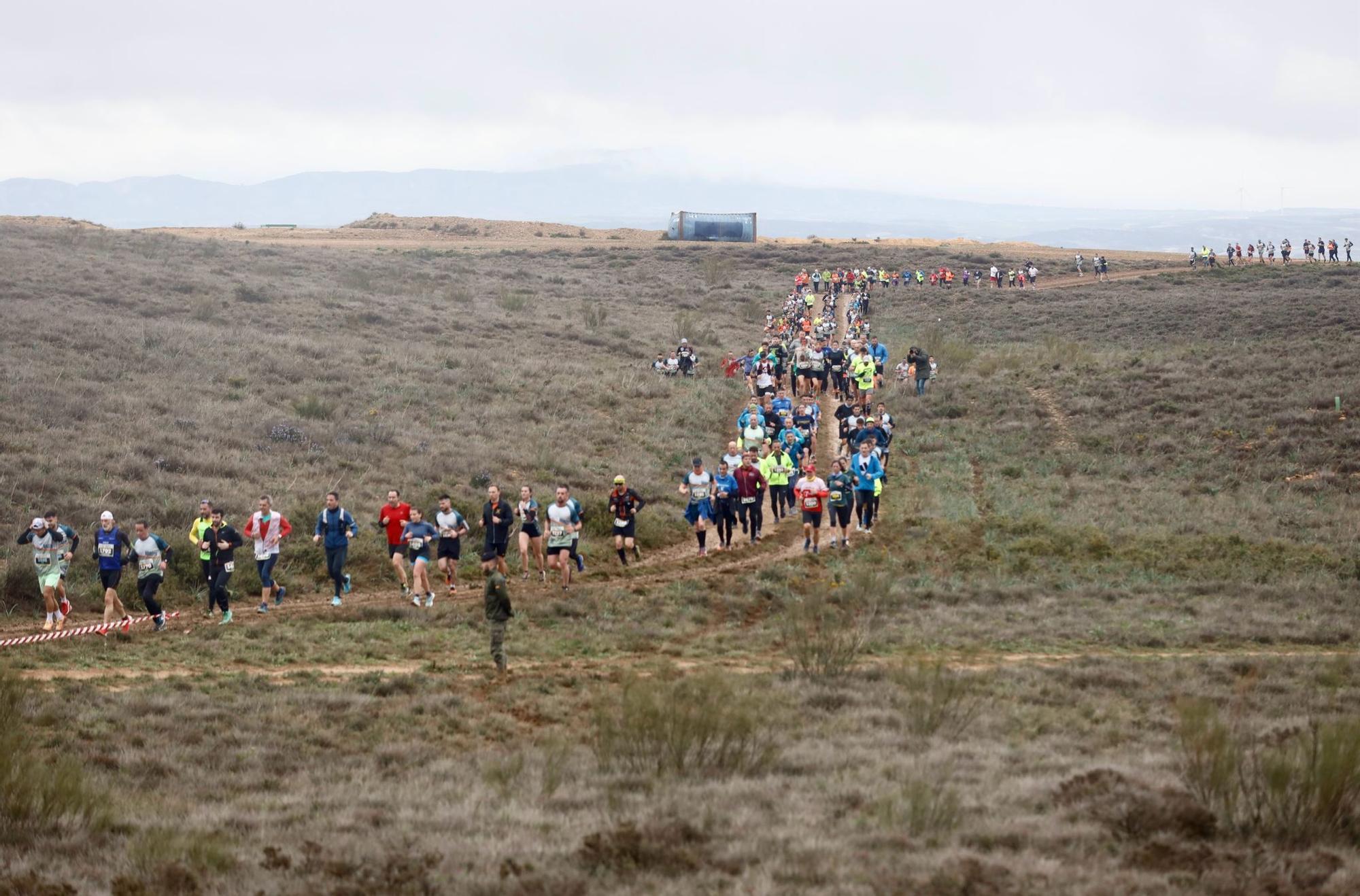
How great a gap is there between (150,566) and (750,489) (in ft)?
30.3

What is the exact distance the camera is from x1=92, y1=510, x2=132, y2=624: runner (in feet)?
52.3

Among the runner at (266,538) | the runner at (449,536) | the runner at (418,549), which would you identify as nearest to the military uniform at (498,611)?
the runner at (418,549)

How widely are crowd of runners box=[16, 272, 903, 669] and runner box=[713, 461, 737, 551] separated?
0.9 inches

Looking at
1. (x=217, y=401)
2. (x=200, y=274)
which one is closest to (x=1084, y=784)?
(x=217, y=401)

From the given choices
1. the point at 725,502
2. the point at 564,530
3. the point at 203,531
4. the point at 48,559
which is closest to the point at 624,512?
the point at 564,530

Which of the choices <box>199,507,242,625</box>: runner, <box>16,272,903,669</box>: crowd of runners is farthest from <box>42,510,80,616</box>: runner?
<box>199,507,242,625</box>: runner

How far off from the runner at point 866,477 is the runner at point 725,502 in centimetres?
214

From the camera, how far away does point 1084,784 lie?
873 cm

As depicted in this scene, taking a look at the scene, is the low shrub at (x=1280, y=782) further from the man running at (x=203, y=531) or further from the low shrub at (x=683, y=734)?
the man running at (x=203, y=531)

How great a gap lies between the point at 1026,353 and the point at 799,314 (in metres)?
9.31

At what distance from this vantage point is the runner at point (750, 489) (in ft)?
68.0

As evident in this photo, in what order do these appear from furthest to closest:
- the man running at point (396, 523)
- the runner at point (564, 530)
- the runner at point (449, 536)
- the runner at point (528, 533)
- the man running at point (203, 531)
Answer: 1. the runner at point (528, 533)
2. the runner at point (564, 530)
3. the runner at point (449, 536)
4. the man running at point (396, 523)
5. the man running at point (203, 531)

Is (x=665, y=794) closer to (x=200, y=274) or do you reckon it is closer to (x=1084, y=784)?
(x=1084, y=784)

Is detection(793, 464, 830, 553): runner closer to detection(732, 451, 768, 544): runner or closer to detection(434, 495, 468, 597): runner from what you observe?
detection(732, 451, 768, 544): runner
